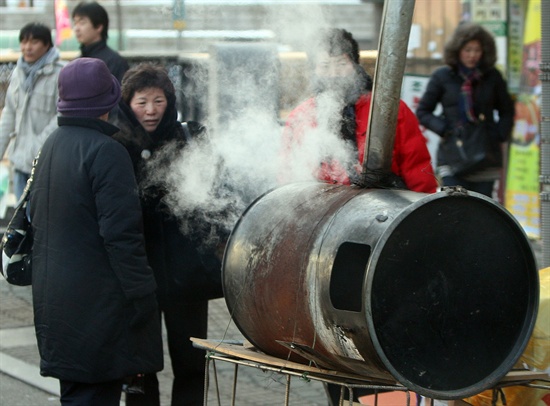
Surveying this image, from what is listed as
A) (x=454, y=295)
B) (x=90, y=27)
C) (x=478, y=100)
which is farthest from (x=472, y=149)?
(x=454, y=295)

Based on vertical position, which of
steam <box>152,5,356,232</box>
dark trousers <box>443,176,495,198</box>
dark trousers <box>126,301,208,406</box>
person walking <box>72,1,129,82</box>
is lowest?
dark trousers <box>126,301,208,406</box>

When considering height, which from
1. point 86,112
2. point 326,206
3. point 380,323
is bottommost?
point 380,323

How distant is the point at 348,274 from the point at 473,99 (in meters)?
3.17

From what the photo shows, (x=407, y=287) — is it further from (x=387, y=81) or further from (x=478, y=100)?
(x=478, y=100)

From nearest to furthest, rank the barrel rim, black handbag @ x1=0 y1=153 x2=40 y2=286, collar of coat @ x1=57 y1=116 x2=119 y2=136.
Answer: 1. the barrel rim
2. collar of coat @ x1=57 y1=116 x2=119 y2=136
3. black handbag @ x1=0 y1=153 x2=40 y2=286

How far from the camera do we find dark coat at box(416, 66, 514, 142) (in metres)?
5.98

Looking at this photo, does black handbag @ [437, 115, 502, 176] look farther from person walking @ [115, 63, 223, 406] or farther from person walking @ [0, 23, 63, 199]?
person walking @ [0, 23, 63, 199]

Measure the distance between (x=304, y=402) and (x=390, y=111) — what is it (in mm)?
2416

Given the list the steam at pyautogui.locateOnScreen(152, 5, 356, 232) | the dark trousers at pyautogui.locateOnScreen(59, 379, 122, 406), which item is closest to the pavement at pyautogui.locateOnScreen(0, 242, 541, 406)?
the steam at pyautogui.locateOnScreen(152, 5, 356, 232)

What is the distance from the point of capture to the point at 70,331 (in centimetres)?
363

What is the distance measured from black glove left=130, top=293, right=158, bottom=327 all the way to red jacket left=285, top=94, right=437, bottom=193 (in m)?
0.79

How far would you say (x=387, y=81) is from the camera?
122 inches

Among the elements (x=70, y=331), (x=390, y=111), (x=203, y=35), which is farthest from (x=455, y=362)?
(x=203, y=35)

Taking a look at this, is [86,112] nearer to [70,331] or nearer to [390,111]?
[70,331]
